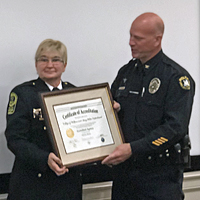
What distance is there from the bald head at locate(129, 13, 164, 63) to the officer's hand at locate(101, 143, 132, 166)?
1.57 feet

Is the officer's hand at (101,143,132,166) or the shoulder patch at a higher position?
the shoulder patch

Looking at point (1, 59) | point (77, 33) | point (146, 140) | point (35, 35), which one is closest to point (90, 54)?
point (77, 33)

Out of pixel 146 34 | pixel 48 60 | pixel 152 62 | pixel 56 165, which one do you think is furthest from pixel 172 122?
pixel 48 60

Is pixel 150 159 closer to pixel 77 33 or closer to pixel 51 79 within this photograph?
pixel 51 79

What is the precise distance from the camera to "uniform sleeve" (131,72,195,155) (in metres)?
1.72

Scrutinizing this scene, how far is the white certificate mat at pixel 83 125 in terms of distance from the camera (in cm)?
170

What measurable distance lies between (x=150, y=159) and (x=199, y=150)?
867mm

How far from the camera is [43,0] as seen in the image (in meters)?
2.11

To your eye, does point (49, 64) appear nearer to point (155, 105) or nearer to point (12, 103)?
point (12, 103)

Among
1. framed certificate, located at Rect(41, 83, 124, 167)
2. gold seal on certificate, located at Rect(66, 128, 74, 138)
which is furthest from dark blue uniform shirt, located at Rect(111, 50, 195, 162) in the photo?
gold seal on certificate, located at Rect(66, 128, 74, 138)

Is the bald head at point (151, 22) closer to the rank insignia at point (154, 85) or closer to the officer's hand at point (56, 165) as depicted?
the rank insignia at point (154, 85)

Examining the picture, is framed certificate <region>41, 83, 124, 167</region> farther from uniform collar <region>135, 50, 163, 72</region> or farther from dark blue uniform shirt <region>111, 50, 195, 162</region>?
uniform collar <region>135, 50, 163, 72</region>

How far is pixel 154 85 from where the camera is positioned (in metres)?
1.81

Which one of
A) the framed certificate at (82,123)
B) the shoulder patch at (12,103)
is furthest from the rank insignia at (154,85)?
the shoulder patch at (12,103)
